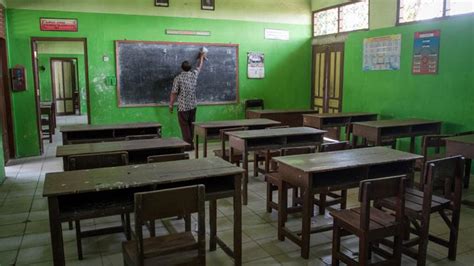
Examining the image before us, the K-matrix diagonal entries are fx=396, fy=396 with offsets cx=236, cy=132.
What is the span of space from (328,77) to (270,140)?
4.42 m

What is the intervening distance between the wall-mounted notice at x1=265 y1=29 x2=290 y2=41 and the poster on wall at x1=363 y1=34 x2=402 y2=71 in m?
1.94

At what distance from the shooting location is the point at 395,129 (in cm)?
558

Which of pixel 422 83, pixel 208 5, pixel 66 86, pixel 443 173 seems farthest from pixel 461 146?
pixel 66 86

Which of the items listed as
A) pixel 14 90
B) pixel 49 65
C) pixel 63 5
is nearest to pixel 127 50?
pixel 63 5

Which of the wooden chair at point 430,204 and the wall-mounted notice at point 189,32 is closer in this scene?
the wooden chair at point 430,204

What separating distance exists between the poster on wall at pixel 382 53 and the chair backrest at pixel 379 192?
4818mm

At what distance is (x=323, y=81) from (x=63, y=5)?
537 centimetres

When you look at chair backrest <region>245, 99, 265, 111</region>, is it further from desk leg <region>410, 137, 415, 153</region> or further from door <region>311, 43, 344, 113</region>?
desk leg <region>410, 137, 415, 153</region>

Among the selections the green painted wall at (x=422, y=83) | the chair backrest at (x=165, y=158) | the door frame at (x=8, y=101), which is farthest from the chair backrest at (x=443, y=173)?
the door frame at (x=8, y=101)

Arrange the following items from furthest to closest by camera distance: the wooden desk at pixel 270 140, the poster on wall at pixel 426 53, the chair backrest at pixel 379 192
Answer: the poster on wall at pixel 426 53 < the wooden desk at pixel 270 140 < the chair backrest at pixel 379 192

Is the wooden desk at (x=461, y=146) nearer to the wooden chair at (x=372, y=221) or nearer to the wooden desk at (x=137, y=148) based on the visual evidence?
the wooden chair at (x=372, y=221)

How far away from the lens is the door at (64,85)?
14.8 meters

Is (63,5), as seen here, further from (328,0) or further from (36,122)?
(328,0)

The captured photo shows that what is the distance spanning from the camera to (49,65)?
550 inches
